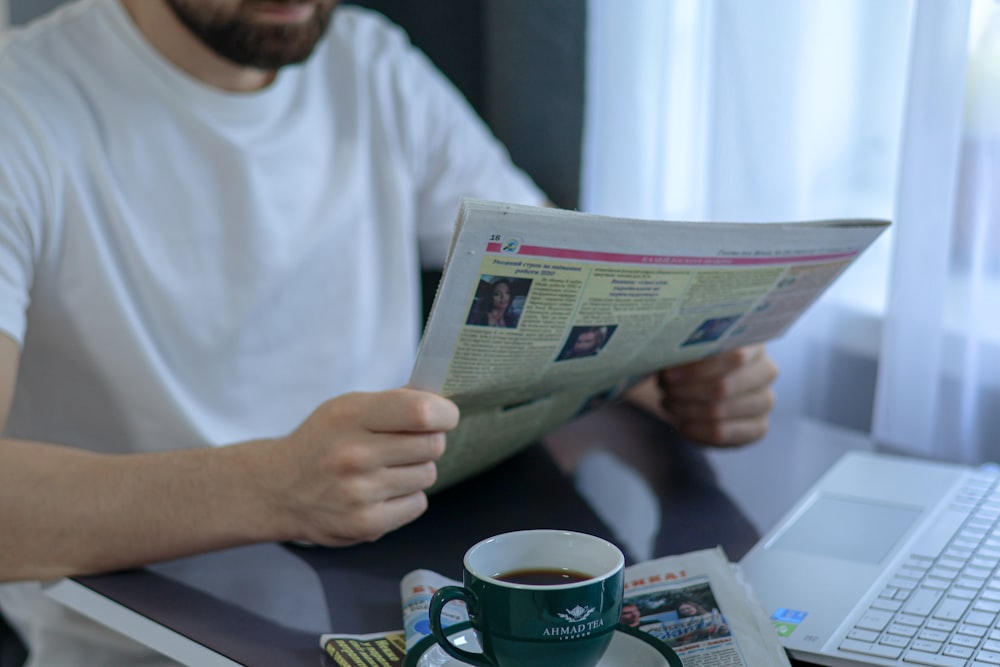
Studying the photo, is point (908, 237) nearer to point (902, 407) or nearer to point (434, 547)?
point (902, 407)

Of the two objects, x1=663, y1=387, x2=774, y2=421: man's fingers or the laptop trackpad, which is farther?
x1=663, y1=387, x2=774, y2=421: man's fingers

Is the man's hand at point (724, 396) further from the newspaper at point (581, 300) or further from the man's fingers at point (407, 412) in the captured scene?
the man's fingers at point (407, 412)

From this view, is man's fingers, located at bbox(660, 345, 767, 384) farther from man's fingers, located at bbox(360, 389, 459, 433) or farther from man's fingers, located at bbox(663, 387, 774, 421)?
man's fingers, located at bbox(360, 389, 459, 433)

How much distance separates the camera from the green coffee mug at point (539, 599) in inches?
22.6

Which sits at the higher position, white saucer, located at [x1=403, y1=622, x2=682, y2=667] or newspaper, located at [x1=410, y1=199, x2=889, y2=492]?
newspaper, located at [x1=410, y1=199, x2=889, y2=492]

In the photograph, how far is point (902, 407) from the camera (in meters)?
1.13

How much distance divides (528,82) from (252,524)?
3.13 feet

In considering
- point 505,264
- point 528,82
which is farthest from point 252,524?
point 528,82

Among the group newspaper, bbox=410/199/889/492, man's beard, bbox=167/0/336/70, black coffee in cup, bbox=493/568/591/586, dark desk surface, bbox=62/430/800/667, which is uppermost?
man's beard, bbox=167/0/336/70

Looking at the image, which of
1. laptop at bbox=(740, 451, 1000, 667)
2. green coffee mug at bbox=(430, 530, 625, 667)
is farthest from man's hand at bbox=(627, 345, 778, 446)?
green coffee mug at bbox=(430, 530, 625, 667)

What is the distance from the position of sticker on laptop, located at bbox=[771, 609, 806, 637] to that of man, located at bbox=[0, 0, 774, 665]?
0.91ft

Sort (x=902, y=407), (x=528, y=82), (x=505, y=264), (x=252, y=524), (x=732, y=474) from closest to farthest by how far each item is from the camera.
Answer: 1. (x=505, y=264)
2. (x=252, y=524)
3. (x=732, y=474)
4. (x=902, y=407)
5. (x=528, y=82)

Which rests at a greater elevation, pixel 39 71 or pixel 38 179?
pixel 39 71

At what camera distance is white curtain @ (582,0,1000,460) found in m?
1.04
